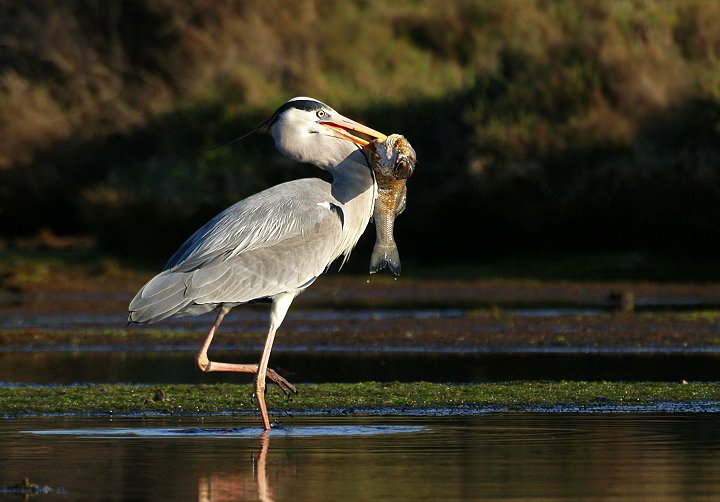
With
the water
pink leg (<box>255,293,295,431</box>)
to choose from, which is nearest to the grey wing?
pink leg (<box>255,293,295,431</box>)

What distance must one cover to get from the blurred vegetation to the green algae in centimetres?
1283

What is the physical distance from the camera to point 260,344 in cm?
1688

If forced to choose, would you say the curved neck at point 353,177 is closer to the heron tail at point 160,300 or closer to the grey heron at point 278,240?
the grey heron at point 278,240

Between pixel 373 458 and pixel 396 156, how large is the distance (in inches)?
114

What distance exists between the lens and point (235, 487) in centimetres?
762

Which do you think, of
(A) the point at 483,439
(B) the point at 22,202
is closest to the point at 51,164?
(B) the point at 22,202

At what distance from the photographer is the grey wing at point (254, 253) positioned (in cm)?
1070

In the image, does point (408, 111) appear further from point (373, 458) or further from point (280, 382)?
point (373, 458)

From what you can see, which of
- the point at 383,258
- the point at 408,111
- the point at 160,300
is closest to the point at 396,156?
the point at 383,258

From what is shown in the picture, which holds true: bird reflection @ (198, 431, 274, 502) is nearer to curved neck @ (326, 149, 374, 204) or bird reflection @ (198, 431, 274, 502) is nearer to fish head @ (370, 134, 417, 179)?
fish head @ (370, 134, 417, 179)

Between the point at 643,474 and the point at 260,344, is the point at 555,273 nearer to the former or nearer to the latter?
the point at 260,344

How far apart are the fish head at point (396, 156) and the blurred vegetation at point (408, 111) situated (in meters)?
14.1

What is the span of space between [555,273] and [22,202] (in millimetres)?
13579

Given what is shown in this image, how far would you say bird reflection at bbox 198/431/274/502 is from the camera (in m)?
7.29
